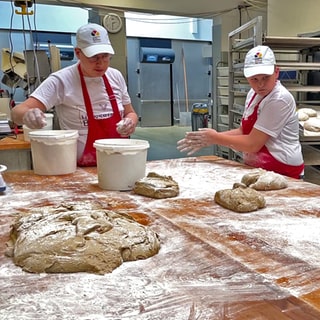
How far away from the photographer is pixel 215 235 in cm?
102

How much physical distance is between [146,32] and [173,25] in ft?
2.25

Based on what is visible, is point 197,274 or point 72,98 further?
point 72,98

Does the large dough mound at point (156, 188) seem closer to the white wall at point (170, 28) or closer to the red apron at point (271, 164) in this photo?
the red apron at point (271, 164)

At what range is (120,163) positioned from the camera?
1.47 meters

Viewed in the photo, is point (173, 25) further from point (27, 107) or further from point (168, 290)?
point (168, 290)

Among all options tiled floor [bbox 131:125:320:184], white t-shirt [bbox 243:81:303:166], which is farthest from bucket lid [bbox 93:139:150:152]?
tiled floor [bbox 131:125:320:184]

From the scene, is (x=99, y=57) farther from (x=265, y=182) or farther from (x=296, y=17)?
(x=296, y=17)

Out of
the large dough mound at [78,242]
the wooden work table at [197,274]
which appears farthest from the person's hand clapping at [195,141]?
the large dough mound at [78,242]

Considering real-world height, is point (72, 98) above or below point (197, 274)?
above

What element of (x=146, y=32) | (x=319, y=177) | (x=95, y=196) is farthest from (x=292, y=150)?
(x=146, y=32)

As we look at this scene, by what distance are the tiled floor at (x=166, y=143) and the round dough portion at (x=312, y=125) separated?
1.41 feet

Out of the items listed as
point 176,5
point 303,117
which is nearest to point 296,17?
point 176,5

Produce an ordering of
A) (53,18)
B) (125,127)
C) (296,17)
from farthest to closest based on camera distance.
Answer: (53,18)
(296,17)
(125,127)

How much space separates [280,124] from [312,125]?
1.48 m
